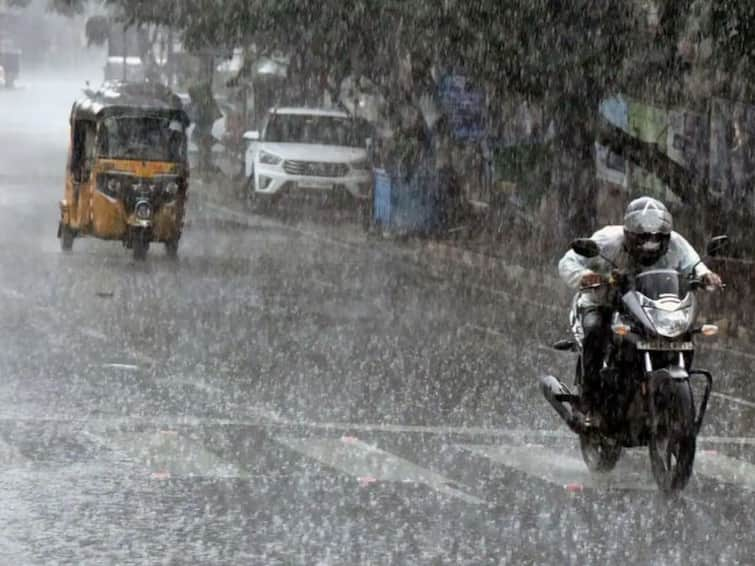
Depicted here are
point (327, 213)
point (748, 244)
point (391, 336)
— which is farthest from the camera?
point (327, 213)

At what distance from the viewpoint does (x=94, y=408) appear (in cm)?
1284

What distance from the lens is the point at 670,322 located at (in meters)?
10.4

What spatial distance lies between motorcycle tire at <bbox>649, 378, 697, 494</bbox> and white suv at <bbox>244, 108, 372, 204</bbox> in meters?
24.0

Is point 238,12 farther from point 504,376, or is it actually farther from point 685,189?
point 504,376

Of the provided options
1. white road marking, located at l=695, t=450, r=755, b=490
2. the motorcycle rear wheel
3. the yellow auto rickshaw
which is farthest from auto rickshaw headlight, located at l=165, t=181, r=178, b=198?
the motorcycle rear wheel

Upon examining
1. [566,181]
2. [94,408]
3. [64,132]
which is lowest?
[64,132]

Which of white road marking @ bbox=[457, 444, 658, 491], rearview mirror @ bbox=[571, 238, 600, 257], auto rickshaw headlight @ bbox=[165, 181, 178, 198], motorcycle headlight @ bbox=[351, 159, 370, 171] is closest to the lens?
rearview mirror @ bbox=[571, 238, 600, 257]

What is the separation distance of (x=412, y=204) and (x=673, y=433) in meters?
19.0

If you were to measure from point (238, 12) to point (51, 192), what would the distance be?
8.67 meters

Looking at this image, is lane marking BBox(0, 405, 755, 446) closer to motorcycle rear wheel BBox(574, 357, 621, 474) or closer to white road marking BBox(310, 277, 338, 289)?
motorcycle rear wheel BBox(574, 357, 621, 474)

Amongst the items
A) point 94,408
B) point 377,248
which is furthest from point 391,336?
point 377,248

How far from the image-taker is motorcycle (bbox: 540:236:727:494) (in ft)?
33.7

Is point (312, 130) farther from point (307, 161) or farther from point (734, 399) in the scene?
point (734, 399)

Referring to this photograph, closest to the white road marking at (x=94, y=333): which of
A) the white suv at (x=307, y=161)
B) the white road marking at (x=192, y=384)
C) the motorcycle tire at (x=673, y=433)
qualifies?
the white road marking at (x=192, y=384)
